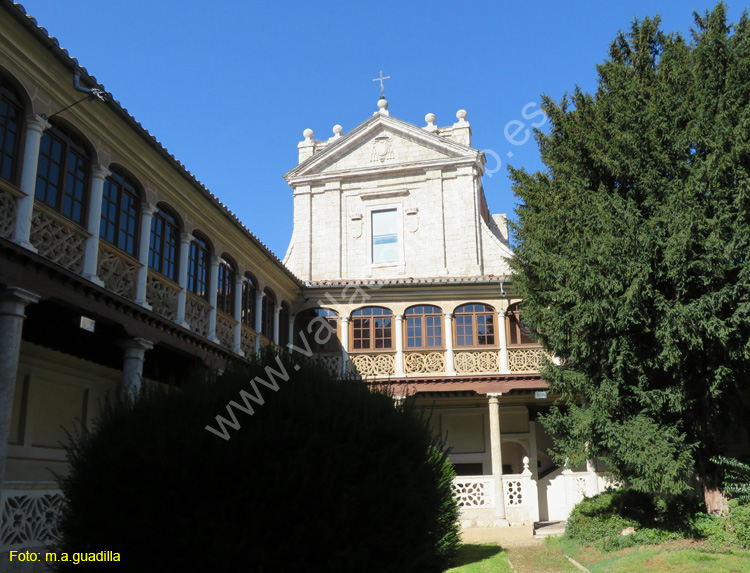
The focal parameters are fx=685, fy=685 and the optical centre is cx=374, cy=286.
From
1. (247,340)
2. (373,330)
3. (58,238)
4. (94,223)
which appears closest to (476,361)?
(373,330)

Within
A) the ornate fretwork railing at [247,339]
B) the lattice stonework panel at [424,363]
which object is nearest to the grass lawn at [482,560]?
the lattice stonework panel at [424,363]

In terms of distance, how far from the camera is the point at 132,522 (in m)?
5.42

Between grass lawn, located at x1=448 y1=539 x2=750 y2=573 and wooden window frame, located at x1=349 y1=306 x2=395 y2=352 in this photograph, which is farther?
wooden window frame, located at x1=349 y1=306 x2=395 y2=352

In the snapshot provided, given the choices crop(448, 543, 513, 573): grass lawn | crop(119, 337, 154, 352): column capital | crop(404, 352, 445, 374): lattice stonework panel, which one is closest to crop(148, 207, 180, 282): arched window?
crop(119, 337, 154, 352): column capital

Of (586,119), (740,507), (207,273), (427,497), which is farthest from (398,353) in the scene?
(427,497)

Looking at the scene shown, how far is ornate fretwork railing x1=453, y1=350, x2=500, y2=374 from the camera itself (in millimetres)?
19922

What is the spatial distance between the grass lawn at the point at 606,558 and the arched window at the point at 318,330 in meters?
7.43

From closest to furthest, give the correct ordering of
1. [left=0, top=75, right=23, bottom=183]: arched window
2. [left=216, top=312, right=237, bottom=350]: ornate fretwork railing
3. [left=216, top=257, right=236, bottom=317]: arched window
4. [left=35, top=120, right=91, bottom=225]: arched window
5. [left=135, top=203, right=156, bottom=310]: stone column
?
[left=0, top=75, right=23, bottom=183]: arched window → [left=35, top=120, right=91, bottom=225]: arched window → [left=135, top=203, right=156, bottom=310]: stone column → [left=216, top=312, right=237, bottom=350]: ornate fretwork railing → [left=216, top=257, right=236, bottom=317]: arched window

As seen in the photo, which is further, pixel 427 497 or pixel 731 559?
pixel 731 559

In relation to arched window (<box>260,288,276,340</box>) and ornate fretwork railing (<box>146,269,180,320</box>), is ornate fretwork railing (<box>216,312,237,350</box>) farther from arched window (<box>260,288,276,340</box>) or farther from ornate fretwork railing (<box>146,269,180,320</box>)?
arched window (<box>260,288,276,340</box>)

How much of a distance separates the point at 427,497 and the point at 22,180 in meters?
6.85

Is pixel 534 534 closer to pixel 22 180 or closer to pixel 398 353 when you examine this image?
pixel 398 353

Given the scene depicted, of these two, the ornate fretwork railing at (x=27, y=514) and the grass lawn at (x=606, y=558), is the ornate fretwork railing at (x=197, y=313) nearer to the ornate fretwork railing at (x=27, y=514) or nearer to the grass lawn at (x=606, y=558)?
the ornate fretwork railing at (x=27, y=514)

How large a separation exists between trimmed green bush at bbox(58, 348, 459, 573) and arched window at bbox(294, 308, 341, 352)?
1465 centimetres
